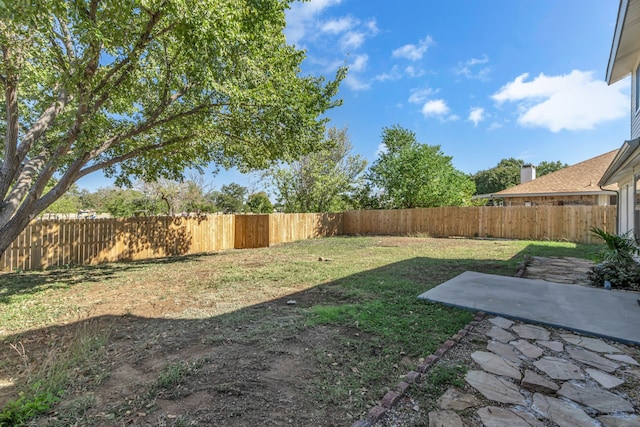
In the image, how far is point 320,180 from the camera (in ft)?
58.1

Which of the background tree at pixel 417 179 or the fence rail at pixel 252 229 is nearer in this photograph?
the fence rail at pixel 252 229

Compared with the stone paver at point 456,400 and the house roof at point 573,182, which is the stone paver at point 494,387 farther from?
the house roof at point 573,182

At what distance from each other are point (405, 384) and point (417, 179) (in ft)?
51.1

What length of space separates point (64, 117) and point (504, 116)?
819 inches

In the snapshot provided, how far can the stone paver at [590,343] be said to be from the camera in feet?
8.45

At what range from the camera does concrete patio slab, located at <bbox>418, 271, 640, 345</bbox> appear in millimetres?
3010

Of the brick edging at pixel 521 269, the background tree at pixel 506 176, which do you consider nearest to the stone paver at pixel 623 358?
the brick edging at pixel 521 269

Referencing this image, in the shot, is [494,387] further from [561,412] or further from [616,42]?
[616,42]

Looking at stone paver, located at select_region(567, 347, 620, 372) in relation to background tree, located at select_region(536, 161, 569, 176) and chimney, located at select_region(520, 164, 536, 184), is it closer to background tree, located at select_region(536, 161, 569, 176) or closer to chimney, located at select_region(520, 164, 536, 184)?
chimney, located at select_region(520, 164, 536, 184)

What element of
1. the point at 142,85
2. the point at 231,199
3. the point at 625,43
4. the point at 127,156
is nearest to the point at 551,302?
the point at 625,43

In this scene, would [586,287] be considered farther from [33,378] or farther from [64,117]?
[64,117]

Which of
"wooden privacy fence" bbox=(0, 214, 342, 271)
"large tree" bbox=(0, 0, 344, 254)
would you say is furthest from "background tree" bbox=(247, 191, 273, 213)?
"large tree" bbox=(0, 0, 344, 254)

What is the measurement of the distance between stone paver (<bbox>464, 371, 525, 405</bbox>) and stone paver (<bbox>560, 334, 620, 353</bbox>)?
1189 millimetres

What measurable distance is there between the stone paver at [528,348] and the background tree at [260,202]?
1874cm
